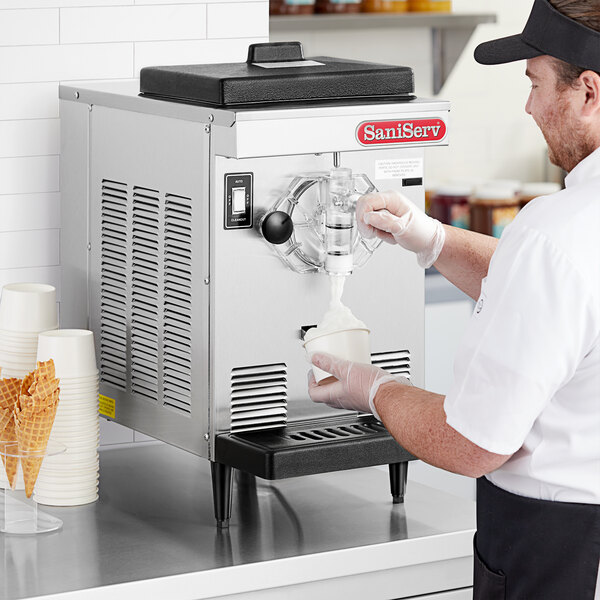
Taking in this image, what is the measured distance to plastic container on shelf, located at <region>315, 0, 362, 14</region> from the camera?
149 inches

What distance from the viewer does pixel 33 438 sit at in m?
1.68

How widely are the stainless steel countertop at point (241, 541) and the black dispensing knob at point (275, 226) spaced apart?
16.2 inches

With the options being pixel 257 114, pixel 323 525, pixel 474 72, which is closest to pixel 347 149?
pixel 257 114

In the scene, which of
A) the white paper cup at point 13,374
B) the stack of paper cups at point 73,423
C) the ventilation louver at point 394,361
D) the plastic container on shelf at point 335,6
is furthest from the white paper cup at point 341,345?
the plastic container on shelf at point 335,6

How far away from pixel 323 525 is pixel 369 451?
14 centimetres

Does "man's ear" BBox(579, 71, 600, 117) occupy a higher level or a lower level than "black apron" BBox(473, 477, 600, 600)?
higher

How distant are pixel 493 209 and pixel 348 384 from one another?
94.0 inches

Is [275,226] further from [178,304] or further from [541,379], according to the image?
[541,379]

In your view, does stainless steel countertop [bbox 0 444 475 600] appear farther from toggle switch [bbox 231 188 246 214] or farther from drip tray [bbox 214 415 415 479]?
toggle switch [bbox 231 188 246 214]

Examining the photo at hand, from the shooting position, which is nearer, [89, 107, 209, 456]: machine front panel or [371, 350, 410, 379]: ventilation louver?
[89, 107, 209, 456]: machine front panel

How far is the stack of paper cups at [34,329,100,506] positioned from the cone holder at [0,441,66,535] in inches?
2.2

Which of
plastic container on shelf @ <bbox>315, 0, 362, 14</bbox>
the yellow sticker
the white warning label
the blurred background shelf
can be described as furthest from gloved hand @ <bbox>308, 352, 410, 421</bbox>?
plastic container on shelf @ <bbox>315, 0, 362, 14</bbox>

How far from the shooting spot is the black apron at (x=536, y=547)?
1.36m

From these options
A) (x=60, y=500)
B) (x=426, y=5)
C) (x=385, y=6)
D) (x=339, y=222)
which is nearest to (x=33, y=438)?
(x=60, y=500)
